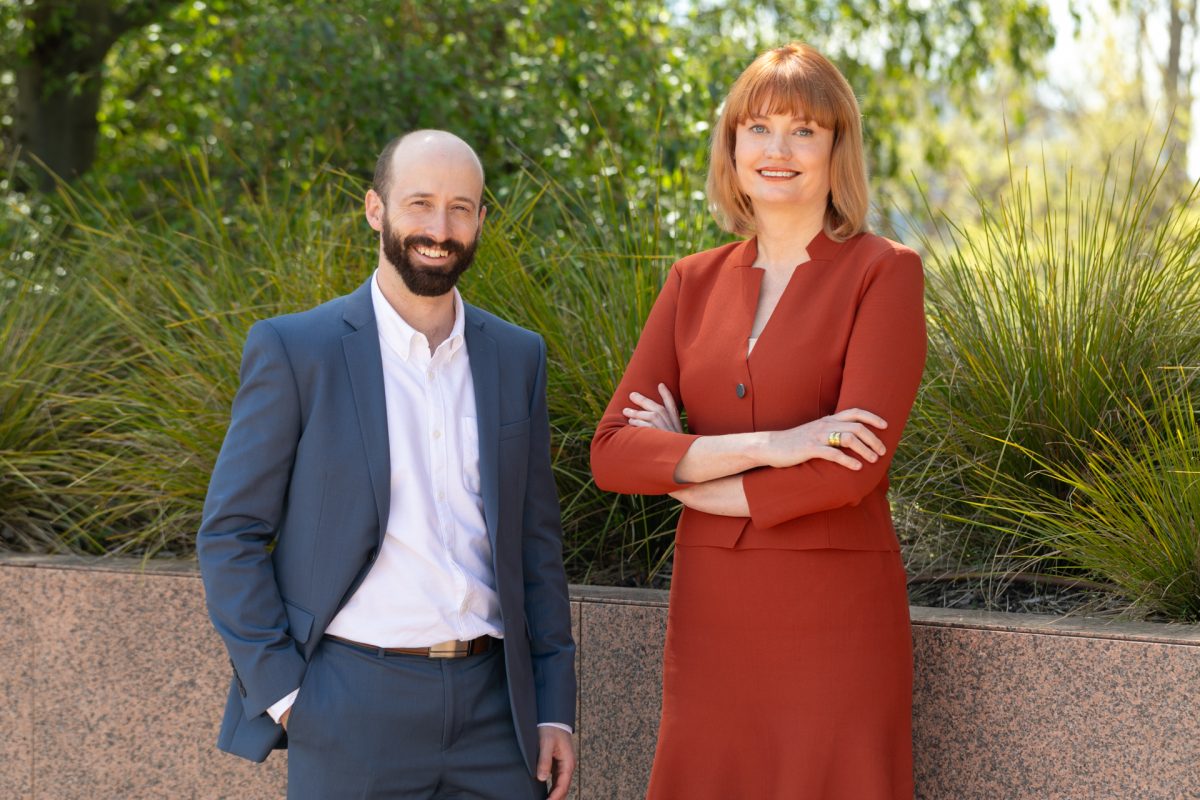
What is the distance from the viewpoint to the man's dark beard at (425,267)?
2600 mm

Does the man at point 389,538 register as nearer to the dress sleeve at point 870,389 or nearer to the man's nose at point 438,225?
the man's nose at point 438,225

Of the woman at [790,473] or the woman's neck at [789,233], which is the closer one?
the woman at [790,473]

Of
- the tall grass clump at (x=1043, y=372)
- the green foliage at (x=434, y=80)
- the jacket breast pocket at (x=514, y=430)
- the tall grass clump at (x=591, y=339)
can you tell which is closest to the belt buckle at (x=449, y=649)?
the jacket breast pocket at (x=514, y=430)

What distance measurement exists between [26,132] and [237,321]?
5089 mm

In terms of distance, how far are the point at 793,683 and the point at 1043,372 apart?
144 cm

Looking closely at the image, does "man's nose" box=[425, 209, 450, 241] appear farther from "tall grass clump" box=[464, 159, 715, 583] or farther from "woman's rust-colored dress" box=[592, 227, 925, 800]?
"tall grass clump" box=[464, 159, 715, 583]

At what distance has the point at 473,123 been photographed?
6523 mm

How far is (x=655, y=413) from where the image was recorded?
2768 mm

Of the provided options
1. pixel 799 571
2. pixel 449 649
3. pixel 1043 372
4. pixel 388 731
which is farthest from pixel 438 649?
pixel 1043 372

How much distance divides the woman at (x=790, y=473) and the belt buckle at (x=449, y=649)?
0.44 metres

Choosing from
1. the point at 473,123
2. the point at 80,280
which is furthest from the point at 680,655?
the point at 473,123

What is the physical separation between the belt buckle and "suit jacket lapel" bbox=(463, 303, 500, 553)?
0.64ft

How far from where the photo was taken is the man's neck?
268 centimetres

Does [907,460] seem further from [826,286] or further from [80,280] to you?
[80,280]
